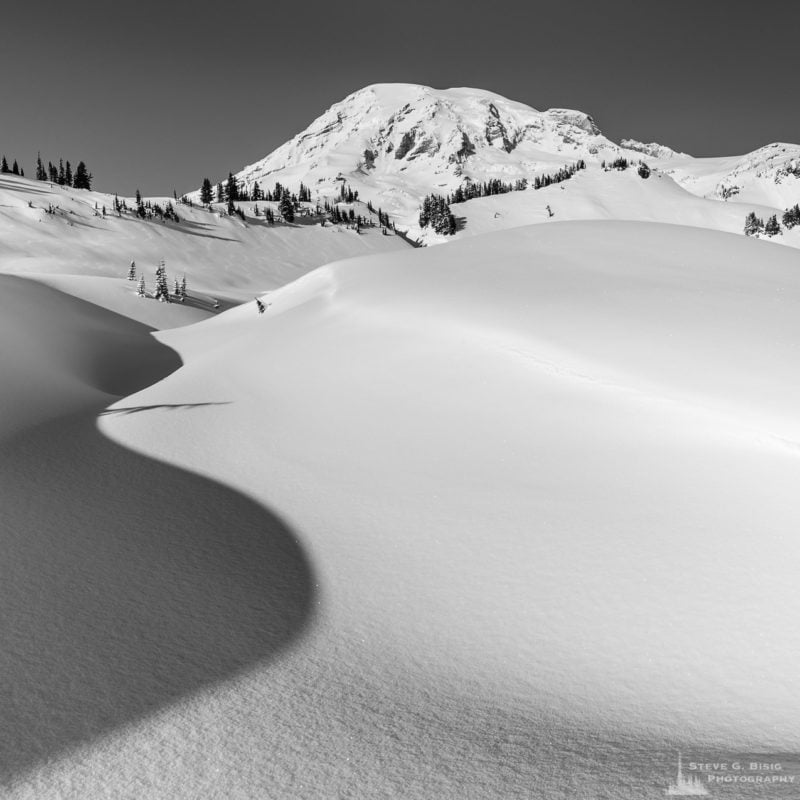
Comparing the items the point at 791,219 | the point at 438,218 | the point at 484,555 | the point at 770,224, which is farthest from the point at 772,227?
the point at 484,555

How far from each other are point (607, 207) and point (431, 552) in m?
186

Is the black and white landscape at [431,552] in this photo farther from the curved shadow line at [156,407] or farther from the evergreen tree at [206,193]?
the evergreen tree at [206,193]

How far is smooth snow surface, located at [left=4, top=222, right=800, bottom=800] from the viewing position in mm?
3475

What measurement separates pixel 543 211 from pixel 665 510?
176 meters

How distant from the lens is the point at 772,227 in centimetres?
15050

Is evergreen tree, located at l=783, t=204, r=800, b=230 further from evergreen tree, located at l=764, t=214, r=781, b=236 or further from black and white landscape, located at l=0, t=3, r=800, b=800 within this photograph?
black and white landscape, located at l=0, t=3, r=800, b=800

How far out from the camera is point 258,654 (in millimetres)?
4605

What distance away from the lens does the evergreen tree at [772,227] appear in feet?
492

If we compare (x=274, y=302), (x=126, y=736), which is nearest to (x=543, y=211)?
(x=274, y=302)

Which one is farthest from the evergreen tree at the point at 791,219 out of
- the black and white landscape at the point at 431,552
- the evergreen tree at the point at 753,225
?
the black and white landscape at the point at 431,552

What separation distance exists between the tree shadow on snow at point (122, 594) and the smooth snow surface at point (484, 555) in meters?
0.05

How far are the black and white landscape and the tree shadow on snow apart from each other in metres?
0.03

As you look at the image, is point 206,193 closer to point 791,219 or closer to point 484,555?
point 484,555

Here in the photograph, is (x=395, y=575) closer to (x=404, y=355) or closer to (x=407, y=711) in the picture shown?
(x=407, y=711)
